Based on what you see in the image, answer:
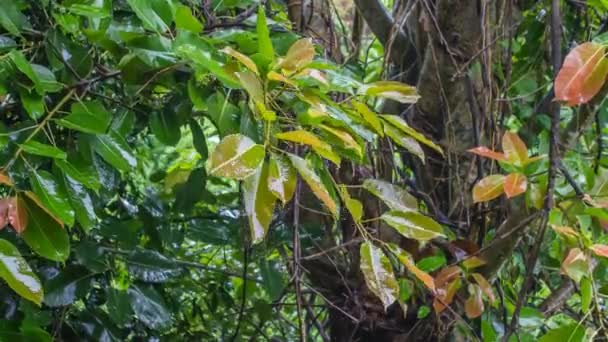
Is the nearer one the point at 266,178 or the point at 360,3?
the point at 266,178

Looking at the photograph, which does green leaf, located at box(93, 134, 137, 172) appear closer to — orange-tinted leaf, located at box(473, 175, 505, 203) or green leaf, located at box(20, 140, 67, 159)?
green leaf, located at box(20, 140, 67, 159)

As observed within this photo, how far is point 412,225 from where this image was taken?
2.31 feet

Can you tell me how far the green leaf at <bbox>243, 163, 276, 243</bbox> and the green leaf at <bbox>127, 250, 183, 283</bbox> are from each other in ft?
1.57

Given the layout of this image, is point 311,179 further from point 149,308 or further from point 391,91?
point 149,308

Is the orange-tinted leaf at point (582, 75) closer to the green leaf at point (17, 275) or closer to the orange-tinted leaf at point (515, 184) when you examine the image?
the orange-tinted leaf at point (515, 184)

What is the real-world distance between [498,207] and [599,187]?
0.29 meters

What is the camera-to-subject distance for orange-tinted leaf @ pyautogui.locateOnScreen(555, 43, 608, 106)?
67cm

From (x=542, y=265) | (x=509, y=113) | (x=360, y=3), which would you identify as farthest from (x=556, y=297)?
(x=360, y=3)

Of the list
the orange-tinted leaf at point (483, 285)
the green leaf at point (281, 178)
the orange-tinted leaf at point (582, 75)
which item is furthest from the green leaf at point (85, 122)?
the orange-tinted leaf at point (483, 285)

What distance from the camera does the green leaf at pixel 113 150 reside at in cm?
75

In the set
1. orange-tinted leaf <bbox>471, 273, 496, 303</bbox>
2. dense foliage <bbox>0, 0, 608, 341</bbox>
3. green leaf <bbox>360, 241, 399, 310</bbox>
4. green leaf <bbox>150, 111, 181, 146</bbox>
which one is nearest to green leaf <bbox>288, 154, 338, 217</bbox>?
dense foliage <bbox>0, 0, 608, 341</bbox>

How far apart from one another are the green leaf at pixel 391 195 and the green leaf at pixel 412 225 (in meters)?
0.01

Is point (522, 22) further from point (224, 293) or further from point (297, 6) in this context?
point (224, 293)

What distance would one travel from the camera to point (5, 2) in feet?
2.38
